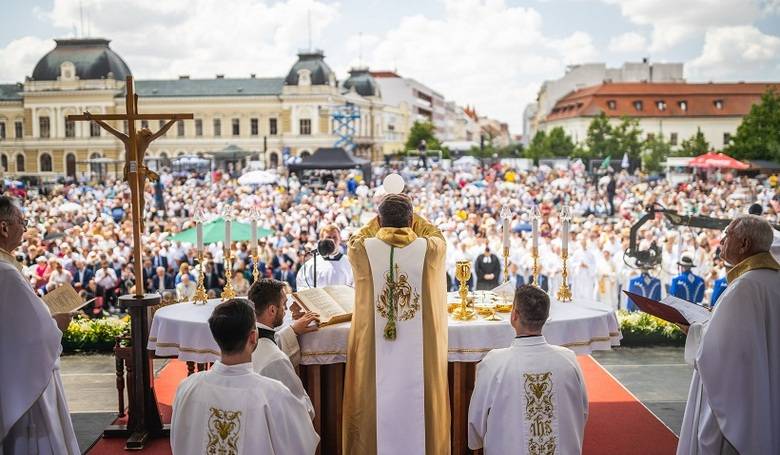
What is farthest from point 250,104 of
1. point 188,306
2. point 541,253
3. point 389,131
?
point 188,306

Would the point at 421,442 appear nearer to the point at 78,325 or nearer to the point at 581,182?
the point at 78,325

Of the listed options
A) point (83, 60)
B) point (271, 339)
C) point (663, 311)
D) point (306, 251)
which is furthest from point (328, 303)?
point (83, 60)

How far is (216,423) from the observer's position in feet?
10.4

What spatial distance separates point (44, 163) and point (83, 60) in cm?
1079

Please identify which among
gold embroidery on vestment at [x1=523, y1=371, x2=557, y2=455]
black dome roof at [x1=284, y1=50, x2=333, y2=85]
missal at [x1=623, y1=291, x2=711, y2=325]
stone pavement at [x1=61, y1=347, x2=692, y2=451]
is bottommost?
stone pavement at [x1=61, y1=347, x2=692, y2=451]

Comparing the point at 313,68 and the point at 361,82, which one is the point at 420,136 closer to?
the point at 361,82

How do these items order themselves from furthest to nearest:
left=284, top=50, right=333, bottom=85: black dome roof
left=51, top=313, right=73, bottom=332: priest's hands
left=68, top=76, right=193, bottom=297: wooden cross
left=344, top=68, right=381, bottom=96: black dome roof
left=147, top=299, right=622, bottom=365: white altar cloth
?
left=344, top=68, right=381, bottom=96: black dome roof → left=284, top=50, right=333, bottom=85: black dome roof → left=68, top=76, right=193, bottom=297: wooden cross → left=147, top=299, right=622, bottom=365: white altar cloth → left=51, top=313, right=73, bottom=332: priest's hands

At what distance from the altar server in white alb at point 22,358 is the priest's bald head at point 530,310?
2311 mm

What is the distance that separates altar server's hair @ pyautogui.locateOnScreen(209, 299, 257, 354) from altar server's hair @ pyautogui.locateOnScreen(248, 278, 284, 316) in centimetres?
50

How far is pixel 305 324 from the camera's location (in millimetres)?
4418

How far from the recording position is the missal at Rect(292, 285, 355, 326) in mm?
4672

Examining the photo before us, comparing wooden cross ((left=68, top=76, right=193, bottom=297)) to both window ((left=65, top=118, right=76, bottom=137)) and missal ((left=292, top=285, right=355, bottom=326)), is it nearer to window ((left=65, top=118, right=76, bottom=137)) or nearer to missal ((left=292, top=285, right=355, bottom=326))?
missal ((left=292, top=285, right=355, bottom=326))

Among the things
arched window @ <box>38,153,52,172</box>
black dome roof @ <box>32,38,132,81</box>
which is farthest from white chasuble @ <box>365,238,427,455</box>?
arched window @ <box>38,153,52,172</box>

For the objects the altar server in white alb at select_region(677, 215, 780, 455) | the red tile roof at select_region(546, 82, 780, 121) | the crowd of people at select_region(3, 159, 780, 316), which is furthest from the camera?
the red tile roof at select_region(546, 82, 780, 121)
